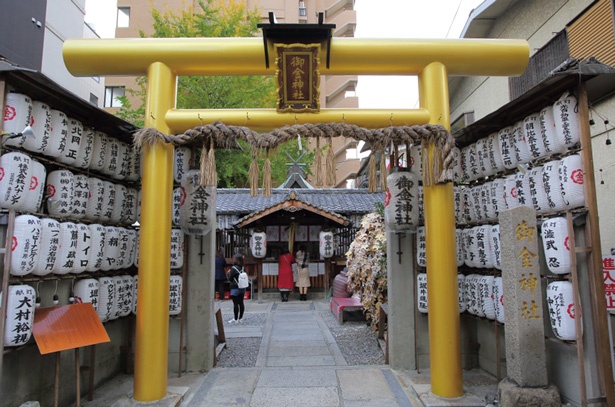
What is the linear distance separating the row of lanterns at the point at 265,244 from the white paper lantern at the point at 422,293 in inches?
364

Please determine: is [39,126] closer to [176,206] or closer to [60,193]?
[60,193]

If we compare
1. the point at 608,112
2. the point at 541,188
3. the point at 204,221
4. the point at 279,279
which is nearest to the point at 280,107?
the point at 204,221

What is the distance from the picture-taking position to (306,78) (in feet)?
19.5

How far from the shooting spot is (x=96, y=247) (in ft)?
19.1

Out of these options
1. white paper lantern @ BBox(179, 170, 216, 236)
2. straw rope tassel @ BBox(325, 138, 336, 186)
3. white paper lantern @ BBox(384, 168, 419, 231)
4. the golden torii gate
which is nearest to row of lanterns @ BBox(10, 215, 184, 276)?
white paper lantern @ BBox(179, 170, 216, 236)

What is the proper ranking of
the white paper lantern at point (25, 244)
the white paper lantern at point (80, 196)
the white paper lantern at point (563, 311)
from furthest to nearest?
the white paper lantern at point (80, 196) → the white paper lantern at point (563, 311) → the white paper lantern at point (25, 244)

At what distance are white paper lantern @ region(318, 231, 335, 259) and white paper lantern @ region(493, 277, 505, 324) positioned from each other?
10.3m

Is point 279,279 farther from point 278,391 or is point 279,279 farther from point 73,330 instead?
point 73,330

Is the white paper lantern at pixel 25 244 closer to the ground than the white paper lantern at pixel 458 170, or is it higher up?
closer to the ground

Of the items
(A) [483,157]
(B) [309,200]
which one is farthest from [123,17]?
(A) [483,157]

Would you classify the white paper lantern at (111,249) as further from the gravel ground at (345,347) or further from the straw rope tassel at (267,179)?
the gravel ground at (345,347)

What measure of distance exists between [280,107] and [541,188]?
3833mm

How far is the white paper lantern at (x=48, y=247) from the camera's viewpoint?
4.75m

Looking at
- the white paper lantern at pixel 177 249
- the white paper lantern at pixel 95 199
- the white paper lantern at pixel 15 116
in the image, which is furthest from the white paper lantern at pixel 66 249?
the white paper lantern at pixel 177 249
